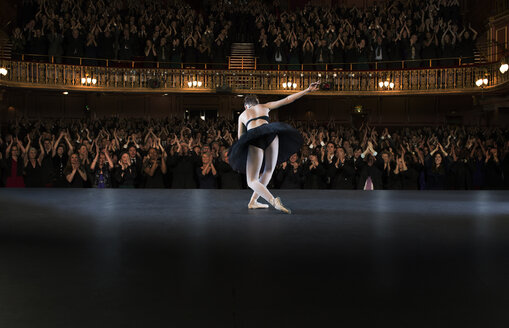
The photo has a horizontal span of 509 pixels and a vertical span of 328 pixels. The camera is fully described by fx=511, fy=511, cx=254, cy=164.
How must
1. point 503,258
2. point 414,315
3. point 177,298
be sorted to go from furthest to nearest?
1. point 503,258
2. point 177,298
3. point 414,315

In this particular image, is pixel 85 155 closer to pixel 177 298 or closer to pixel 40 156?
pixel 40 156

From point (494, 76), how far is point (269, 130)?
15283 millimetres

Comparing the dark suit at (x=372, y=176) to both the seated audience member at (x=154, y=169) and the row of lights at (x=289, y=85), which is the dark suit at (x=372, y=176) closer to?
the seated audience member at (x=154, y=169)

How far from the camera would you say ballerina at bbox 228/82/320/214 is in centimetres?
518

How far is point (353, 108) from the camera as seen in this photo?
2303 cm

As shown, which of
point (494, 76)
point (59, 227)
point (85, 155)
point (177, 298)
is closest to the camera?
point (177, 298)

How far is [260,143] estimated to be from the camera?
525cm

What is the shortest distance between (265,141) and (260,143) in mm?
59

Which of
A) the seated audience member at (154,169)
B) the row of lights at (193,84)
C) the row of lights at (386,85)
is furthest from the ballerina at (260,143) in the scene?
the row of lights at (386,85)

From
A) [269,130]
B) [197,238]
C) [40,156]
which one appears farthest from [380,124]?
[197,238]

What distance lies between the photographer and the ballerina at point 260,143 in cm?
518

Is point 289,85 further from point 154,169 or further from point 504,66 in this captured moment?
point 154,169

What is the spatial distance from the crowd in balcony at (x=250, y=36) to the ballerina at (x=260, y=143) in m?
15.1

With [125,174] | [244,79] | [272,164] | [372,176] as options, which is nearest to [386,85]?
[244,79]
